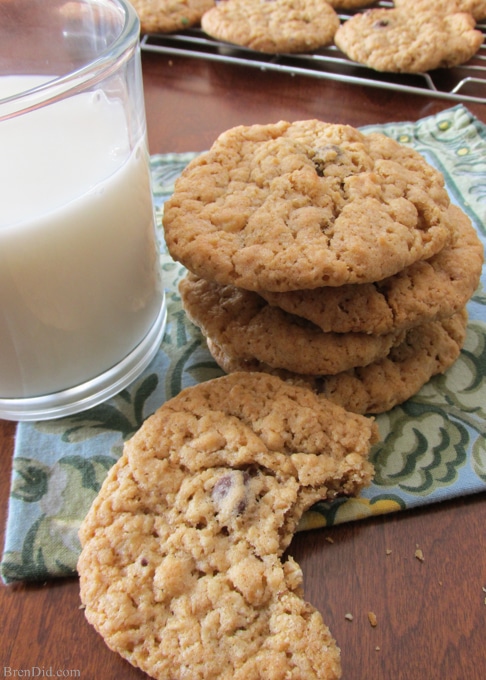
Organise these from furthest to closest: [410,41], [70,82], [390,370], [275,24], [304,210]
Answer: [275,24] → [410,41] → [390,370] → [304,210] → [70,82]

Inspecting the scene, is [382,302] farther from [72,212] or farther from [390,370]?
[72,212]

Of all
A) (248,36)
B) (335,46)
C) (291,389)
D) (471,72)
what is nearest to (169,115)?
(248,36)

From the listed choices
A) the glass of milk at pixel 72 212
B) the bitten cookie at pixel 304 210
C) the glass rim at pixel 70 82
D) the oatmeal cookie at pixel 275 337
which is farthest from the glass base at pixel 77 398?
the glass rim at pixel 70 82

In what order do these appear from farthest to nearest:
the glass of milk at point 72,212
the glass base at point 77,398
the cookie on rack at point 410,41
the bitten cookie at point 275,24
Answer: the bitten cookie at point 275,24
the cookie on rack at point 410,41
the glass base at point 77,398
the glass of milk at point 72,212

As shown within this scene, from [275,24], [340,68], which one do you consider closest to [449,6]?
[340,68]

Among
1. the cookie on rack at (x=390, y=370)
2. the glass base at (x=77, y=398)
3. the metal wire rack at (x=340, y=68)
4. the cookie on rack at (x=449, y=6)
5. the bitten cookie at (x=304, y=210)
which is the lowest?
the glass base at (x=77, y=398)

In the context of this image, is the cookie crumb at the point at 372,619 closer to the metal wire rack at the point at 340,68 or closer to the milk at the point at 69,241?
the milk at the point at 69,241

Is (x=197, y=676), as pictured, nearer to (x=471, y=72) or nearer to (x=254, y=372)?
(x=254, y=372)

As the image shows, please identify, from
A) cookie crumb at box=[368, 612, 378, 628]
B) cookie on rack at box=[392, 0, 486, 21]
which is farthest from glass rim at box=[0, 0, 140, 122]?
cookie on rack at box=[392, 0, 486, 21]
